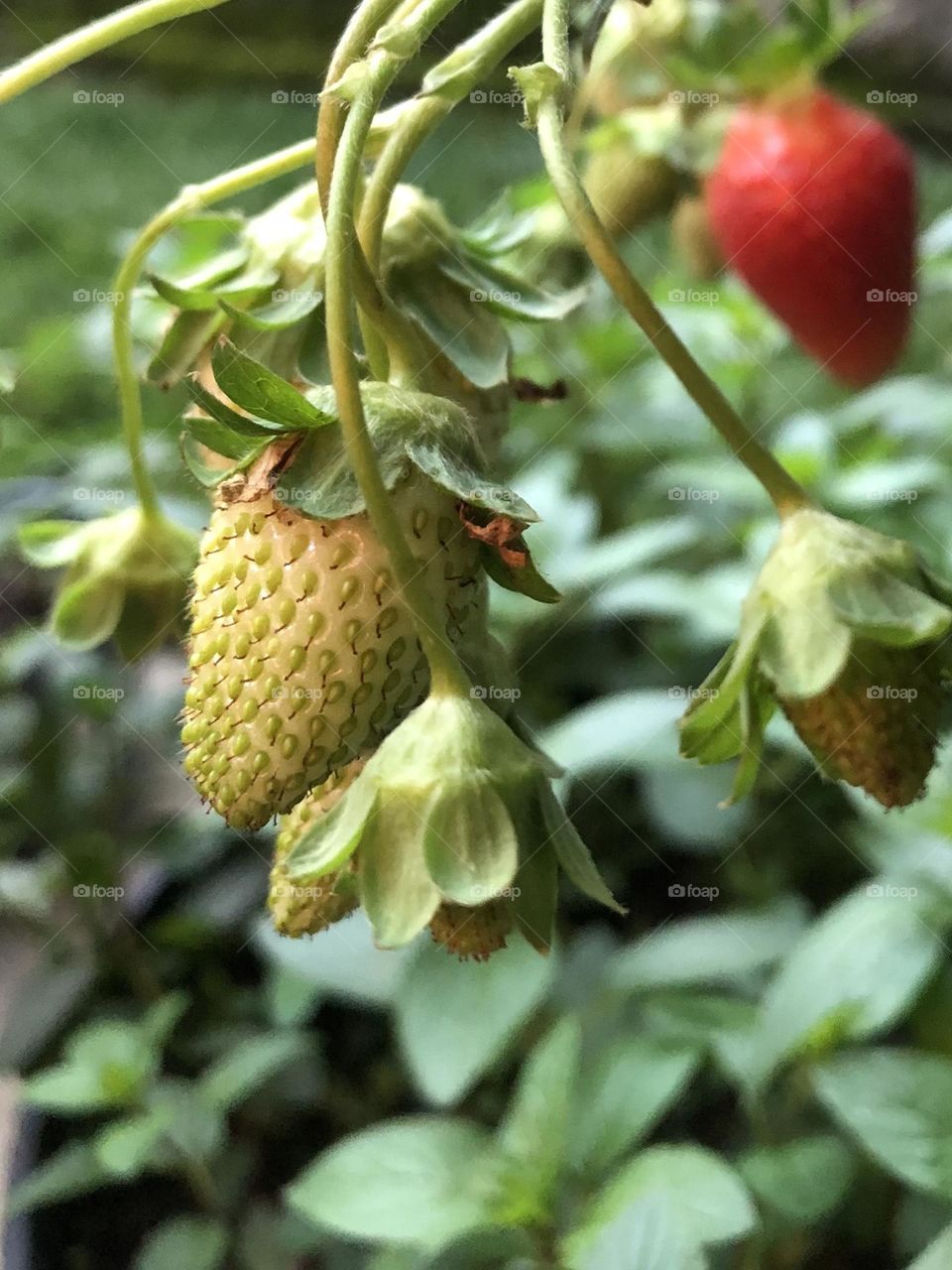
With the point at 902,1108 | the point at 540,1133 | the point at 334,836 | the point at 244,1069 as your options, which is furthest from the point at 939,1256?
the point at 244,1069

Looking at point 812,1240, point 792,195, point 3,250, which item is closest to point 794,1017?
point 812,1240

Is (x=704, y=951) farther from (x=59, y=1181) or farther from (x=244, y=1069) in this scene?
Answer: (x=59, y=1181)

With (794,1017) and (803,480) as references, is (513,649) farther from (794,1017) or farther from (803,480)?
(794,1017)

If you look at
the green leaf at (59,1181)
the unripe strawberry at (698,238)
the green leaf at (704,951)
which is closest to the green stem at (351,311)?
the green leaf at (704,951)

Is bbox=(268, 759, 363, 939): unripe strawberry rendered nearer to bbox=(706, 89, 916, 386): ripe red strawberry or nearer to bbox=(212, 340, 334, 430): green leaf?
bbox=(212, 340, 334, 430): green leaf

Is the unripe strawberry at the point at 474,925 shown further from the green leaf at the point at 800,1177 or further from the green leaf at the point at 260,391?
the green leaf at the point at 800,1177

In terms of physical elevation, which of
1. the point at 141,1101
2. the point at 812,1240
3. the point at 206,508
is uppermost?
the point at 206,508
